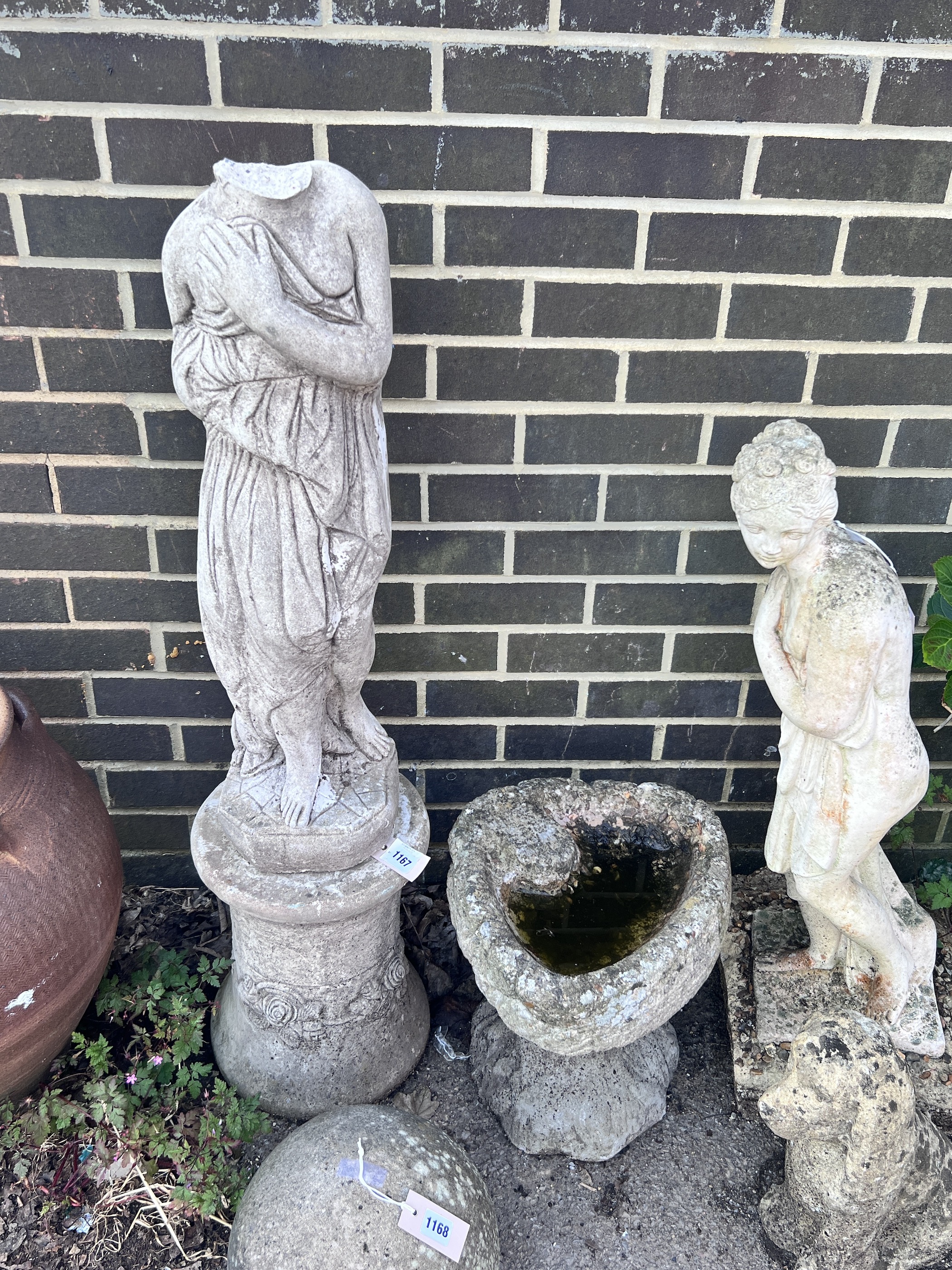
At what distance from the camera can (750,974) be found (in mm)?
2725

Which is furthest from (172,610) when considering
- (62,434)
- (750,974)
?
(750,974)

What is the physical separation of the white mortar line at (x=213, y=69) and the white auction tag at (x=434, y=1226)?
2455mm

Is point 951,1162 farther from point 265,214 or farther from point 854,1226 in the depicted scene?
point 265,214

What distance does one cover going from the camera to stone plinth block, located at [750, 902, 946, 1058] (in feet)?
8.14

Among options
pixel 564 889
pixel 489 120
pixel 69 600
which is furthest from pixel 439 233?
pixel 564 889

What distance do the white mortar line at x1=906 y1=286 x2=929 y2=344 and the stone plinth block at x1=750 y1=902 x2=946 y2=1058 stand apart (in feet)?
5.13

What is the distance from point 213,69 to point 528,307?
923 millimetres

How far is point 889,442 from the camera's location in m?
2.67

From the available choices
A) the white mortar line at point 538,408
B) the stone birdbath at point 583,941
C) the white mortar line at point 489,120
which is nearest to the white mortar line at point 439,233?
the white mortar line at point 489,120

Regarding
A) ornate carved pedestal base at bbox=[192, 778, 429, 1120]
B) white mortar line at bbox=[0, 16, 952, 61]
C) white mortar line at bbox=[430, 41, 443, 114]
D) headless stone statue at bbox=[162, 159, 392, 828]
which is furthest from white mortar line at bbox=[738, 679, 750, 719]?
white mortar line at bbox=[430, 41, 443, 114]

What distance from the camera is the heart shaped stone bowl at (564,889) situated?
2.13 meters

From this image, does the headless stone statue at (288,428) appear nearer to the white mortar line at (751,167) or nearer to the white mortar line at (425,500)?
the white mortar line at (425,500)

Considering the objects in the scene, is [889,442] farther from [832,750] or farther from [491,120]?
[491,120]

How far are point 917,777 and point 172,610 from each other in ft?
6.76
